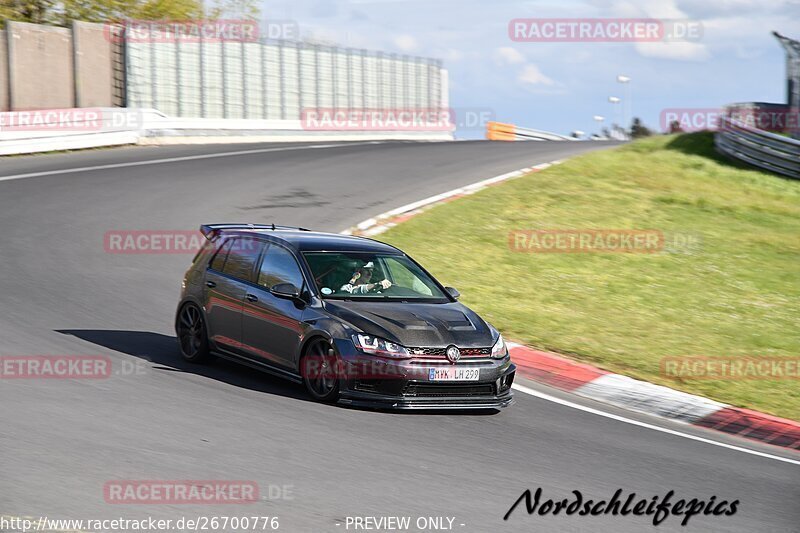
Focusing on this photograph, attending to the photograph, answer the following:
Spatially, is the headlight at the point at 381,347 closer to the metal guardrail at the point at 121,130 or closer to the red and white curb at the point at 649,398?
the red and white curb at the point at 649,398

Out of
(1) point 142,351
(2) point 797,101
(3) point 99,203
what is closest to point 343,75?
(2) point 797,101

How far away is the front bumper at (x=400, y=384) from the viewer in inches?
352

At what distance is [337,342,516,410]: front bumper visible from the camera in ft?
29.3

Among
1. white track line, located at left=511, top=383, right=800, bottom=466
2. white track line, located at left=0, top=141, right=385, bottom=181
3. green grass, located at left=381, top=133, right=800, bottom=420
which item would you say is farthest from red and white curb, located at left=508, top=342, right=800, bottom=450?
→ white track line, located at left=0, top=141, right=385, bottom=181

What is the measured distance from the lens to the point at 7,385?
9.06 metres

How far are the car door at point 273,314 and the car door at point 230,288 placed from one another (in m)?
0.13

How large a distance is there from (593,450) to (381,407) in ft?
5.99

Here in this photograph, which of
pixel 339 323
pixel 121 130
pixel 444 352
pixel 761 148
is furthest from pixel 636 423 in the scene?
pixel 121 130

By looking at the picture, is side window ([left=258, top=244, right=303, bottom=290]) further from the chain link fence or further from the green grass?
the chain link fence

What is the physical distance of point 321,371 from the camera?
30.4ft

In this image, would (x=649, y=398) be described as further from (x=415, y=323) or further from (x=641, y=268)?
(x=641, y=268)

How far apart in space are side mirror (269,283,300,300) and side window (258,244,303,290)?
24 cm

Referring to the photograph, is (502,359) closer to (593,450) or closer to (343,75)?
(593,450)

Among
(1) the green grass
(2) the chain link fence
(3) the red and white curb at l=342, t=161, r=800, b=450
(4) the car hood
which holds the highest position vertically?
(2) the chain link fence
